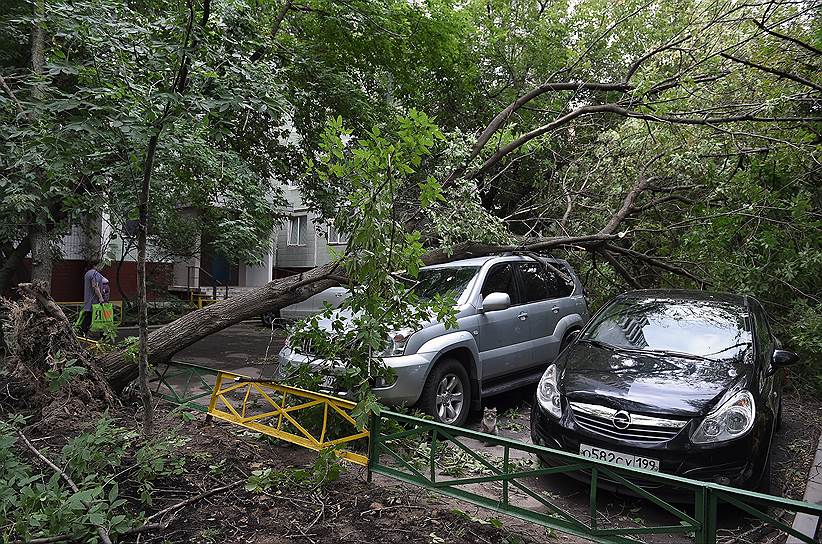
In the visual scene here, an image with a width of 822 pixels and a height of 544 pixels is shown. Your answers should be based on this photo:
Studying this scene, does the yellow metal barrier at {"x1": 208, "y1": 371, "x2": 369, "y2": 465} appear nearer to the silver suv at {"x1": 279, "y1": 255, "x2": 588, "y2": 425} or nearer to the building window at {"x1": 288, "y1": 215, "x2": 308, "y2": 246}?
the silver suv at {"x1": 279, "y1": 255, "x2": 588, "y2": 425}

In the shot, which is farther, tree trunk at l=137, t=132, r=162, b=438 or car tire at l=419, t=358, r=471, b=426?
car tire at l=419, t=358, r=471, b=426

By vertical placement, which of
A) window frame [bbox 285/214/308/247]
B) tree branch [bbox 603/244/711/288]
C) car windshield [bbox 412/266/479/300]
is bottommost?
car windshield [bbox 412/266/479/300]

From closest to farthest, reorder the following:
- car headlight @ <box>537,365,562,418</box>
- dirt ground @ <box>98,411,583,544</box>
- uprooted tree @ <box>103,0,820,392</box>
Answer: dirt ground @ <box>98,411,583,544</box>, car headlight @ <box>537,365,562,418</box>, uprooted tree @ <box>103,0,820,392</box>

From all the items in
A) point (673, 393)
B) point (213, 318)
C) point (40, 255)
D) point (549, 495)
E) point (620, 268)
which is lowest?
point (549, 495)

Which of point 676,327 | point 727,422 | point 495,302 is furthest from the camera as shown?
point 495,302

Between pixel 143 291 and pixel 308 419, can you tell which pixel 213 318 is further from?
pixel 308 419

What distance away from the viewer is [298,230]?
27.3 m

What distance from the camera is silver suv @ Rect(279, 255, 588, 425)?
5.69 metres

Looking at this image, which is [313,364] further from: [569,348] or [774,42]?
[774,42]

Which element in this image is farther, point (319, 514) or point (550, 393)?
point (550, 393)

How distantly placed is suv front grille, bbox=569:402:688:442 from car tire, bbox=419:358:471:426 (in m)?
1.57

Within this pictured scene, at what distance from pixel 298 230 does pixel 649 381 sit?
24046mm

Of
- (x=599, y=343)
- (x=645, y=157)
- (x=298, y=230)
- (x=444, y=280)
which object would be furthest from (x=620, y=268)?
(x=298, y=230)

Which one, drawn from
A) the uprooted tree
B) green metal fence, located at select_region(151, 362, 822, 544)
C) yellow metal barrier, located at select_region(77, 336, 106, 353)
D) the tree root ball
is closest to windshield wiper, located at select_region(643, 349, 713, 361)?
green metal fence, located at select_region(151, 362, 822, 544)
